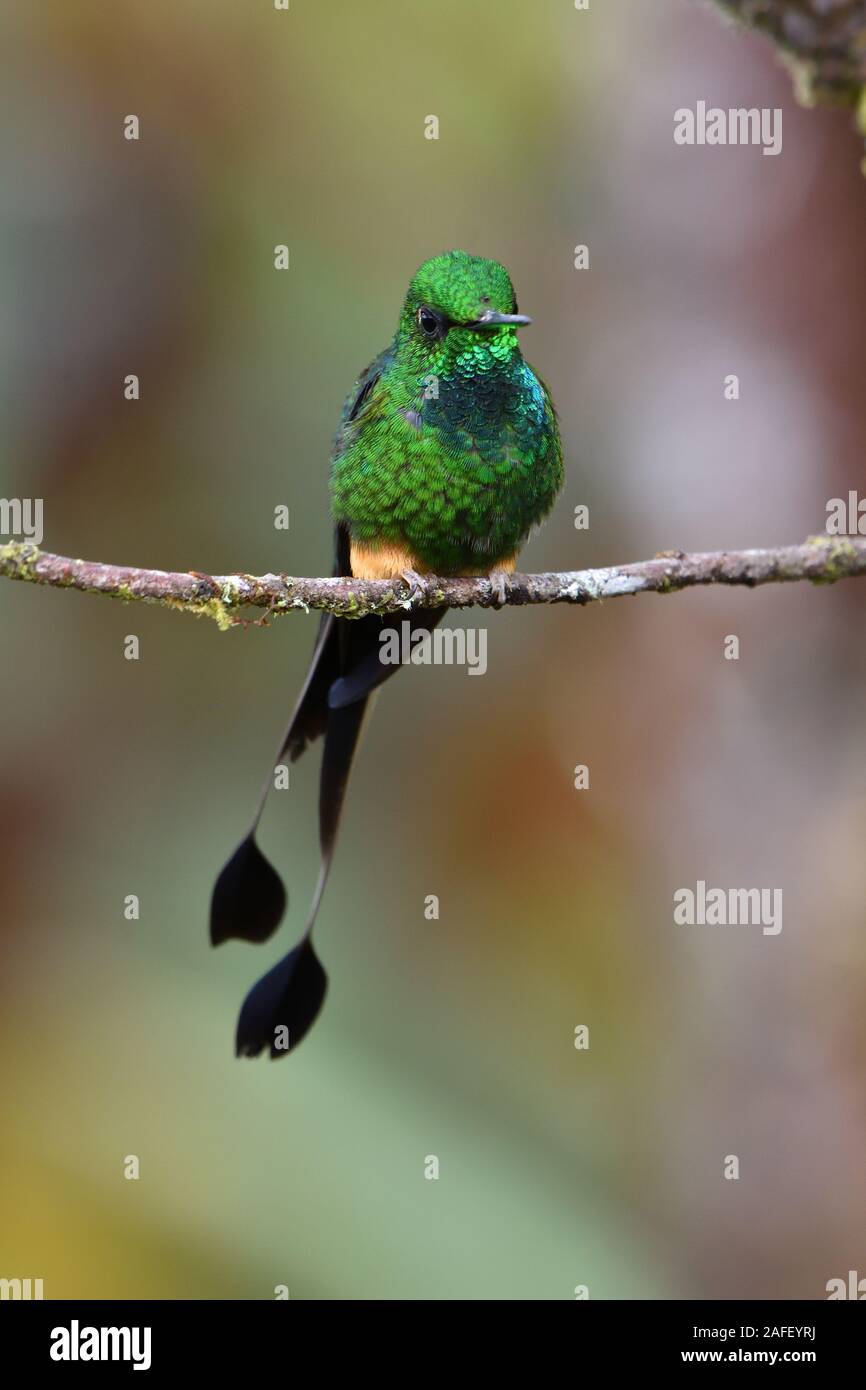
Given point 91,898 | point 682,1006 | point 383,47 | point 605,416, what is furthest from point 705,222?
point 91,898

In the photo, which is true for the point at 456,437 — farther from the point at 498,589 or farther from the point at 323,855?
the point at 323,855

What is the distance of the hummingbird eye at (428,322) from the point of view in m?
3.45

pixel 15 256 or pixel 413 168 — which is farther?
pixel 413 168

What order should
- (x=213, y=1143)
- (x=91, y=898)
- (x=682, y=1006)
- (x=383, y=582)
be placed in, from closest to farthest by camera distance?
(x=383, y=582), (x=213, y=1143), (x=91, y=898), (x=682, y=1006)

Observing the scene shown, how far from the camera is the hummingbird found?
3.37 meters

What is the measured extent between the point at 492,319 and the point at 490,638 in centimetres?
241

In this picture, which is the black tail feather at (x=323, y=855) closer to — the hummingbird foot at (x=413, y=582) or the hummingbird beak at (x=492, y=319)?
the hummingbird foot at (x=413, y=582)

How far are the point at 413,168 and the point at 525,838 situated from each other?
296cm

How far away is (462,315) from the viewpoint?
3.37 metres

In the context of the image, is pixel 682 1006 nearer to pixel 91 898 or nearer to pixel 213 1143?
pixel 213 1143

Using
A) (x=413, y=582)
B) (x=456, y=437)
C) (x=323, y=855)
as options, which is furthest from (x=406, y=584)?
(x=323, y=855)

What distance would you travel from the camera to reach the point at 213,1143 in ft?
15.9

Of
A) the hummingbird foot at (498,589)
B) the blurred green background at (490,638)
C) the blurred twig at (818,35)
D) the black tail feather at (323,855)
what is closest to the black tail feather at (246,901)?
the black tail feather at (323,855)

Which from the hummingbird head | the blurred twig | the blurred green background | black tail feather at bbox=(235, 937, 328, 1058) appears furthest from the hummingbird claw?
the blurred green background
